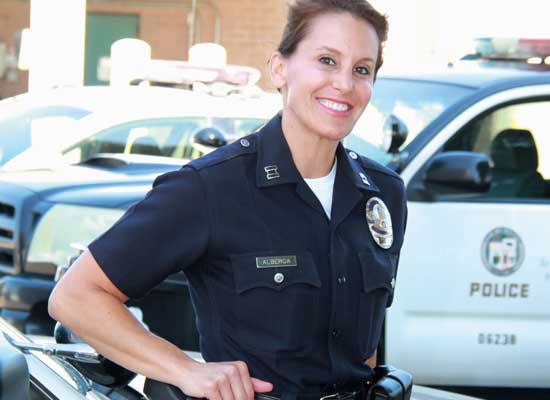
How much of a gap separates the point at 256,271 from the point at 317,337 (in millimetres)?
194

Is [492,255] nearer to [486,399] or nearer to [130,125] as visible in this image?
[486,399]

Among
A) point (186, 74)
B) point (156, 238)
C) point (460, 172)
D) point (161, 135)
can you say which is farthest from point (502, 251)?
point (186, 74)

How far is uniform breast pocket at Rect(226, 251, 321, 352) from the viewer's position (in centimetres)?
213

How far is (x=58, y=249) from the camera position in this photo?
4.71m

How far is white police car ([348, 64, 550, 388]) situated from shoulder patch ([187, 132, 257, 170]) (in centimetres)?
205

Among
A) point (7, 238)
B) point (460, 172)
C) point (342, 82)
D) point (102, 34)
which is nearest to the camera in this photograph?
point (342, 82)

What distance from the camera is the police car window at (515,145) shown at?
461cm

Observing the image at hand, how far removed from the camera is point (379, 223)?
2375 millimetres

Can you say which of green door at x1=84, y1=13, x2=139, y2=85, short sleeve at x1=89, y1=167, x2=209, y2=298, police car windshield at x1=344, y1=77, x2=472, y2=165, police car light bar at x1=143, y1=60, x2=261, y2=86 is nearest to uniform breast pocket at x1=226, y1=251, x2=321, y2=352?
short sleeve at x1=89, y1=167, x2=209, y2=298

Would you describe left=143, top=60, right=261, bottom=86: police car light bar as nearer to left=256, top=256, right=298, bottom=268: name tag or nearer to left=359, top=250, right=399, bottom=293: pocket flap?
left=359, top=250, right=399, bottom=293: pocket flap

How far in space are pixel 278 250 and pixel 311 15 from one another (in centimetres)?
50

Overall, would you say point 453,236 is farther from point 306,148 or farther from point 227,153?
point 227,153

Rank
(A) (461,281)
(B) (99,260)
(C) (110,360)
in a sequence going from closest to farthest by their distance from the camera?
(B) (99,260), (C) (110,360), (A) (461,281)

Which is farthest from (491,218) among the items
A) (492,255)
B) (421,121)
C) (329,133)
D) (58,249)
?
(329,133)
